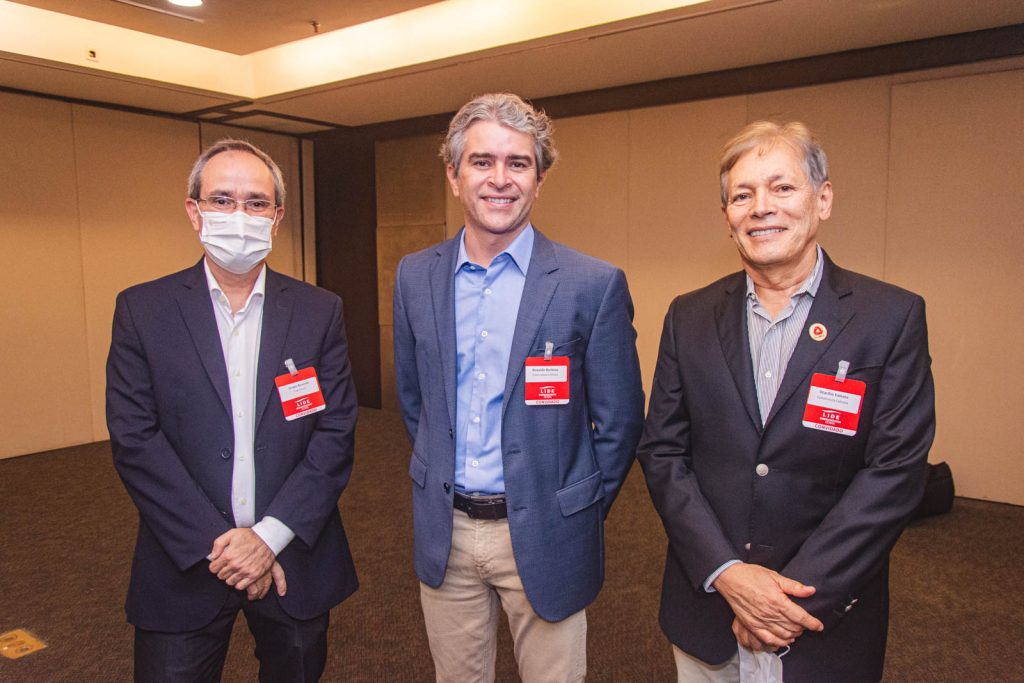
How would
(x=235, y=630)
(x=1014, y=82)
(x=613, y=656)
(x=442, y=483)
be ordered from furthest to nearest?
(x=1014, y=82) < (x=235, y=630) < (x=613, y=656) < (x=442, y=483)

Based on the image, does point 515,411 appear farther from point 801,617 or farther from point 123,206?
point 123,206

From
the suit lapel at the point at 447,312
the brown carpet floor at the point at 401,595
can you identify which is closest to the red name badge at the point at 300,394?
the suit lapel at the point at 447,312

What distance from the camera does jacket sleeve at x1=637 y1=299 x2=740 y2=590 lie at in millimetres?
1608

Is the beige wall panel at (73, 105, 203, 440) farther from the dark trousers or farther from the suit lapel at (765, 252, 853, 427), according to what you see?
the suit lapel at (765, 252, 853, 427)

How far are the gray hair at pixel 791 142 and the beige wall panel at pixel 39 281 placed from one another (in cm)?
619

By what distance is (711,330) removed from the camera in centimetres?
169

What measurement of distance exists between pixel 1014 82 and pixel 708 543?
14.0ft

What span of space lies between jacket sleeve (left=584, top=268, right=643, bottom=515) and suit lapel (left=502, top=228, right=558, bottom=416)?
0.14 metres

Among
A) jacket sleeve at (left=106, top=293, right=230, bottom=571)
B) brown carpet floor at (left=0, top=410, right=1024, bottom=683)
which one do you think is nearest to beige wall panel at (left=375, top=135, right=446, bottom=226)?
brown carpet floor at (left=0, top=410, right=1024, bottom=683)

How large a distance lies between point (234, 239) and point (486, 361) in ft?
2.44

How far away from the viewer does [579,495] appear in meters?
1.80

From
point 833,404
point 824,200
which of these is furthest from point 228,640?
point 824,200

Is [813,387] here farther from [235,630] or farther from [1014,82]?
[1014,82]

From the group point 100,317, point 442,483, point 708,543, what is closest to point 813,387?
point 708,543
